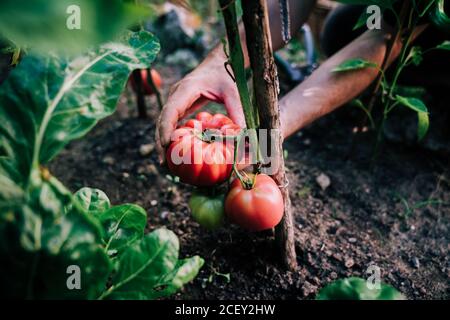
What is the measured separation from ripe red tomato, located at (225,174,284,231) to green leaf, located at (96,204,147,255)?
0.84 ft

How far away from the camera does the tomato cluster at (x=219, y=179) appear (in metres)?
1.04

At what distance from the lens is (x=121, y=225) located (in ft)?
3.57

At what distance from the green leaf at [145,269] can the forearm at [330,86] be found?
2.55 ft

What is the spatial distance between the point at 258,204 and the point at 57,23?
2.33 ft

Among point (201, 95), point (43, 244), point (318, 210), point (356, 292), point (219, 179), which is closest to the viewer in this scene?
point (43, 244)

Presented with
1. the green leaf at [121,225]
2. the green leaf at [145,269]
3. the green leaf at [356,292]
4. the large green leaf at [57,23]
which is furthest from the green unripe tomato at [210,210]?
the large green leaf at [57,23]

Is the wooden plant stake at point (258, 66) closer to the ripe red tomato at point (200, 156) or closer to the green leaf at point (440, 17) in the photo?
the ripe red tomato at point (200, 156)

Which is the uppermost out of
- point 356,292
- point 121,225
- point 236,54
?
point 236,54

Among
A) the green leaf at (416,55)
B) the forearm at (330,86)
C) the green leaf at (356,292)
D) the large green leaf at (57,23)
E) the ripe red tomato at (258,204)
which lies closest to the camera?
the large green leaf at (57,23)

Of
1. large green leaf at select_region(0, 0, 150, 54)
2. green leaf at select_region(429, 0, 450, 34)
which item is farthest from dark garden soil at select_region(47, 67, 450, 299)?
large green leaf at select_region(0, 0, 150, 54)

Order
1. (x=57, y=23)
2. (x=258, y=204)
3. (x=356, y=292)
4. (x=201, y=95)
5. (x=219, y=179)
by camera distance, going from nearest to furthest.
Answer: (x=57, y=23) < (x=356, y=292) < (x=258, y=204) < (x=219, y=179) < (x=201, y=95)

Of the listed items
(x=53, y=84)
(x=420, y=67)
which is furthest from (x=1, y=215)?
(x=420, y=67)

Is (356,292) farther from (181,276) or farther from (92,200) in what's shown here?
(92,200)

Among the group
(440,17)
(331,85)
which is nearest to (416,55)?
(440,17)
